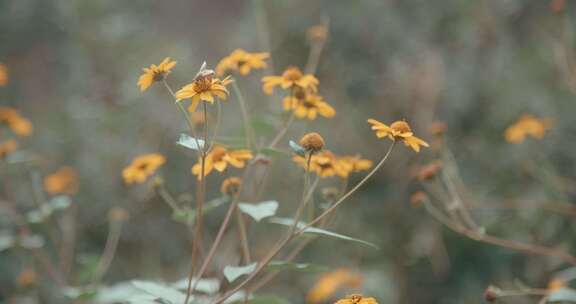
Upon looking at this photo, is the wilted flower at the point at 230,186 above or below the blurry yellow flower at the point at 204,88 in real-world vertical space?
below

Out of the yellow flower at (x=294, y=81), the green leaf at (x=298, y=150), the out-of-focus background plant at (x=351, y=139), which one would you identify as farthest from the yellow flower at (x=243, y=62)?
the out-of-focus background plant at (x=351, y=139)

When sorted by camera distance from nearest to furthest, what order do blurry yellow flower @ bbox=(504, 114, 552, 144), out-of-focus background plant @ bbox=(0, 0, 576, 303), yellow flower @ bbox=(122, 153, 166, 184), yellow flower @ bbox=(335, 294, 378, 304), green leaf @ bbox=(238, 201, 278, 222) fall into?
yellow flower @ bbox=(335, 294, 378, 304) < green leaf @ bbox=(238, 201, 278, 222) < yellow flower @ bbox=(122, 153, 166, 184) < blurry yellow flower @ bbox=(504, 114, 552, 144) < out-of-focus background plant @ bbox=(0, 0, 576, 303)

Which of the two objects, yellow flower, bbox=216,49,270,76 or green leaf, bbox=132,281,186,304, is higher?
yellow flower, bbox=216,49,270,76

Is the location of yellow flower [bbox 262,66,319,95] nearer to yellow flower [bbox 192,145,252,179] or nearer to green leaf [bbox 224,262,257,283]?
yellow flower [bbox 192,145,252,179]

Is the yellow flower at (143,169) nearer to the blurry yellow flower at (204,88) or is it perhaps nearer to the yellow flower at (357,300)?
the blurry yellow flower at (204,88)

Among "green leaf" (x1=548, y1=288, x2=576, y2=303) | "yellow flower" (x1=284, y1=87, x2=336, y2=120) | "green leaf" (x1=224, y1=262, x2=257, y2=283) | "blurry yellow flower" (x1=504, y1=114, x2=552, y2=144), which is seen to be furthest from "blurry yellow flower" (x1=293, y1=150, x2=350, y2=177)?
"blurry yellow flower" (x1=504, y1=114, x2=552, y2=144)
